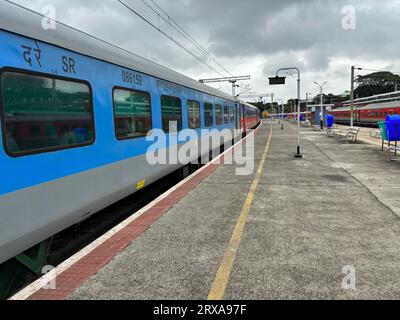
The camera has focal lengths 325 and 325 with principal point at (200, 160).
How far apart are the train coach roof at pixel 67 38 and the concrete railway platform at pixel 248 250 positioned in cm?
268

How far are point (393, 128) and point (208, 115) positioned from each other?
285 inches

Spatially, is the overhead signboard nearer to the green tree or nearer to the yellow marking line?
the yellow marking line

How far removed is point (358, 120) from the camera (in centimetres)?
4428


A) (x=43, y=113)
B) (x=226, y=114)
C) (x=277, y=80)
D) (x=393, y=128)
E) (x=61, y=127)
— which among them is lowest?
(x=393, y=128)

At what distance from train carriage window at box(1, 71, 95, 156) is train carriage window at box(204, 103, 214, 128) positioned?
770cm

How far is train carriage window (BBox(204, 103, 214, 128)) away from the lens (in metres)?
12.2

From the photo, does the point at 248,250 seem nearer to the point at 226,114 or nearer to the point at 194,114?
the point at 194,114

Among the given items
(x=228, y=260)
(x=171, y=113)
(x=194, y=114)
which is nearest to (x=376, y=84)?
(x=194, y=114)

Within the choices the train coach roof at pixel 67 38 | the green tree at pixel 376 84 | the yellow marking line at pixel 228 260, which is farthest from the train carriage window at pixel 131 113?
the green tree at pixel 376 84

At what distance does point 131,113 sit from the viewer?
6.10 m

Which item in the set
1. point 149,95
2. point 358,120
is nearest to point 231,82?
point 358,120

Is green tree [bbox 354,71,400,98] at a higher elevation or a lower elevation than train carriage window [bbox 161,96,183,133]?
higher

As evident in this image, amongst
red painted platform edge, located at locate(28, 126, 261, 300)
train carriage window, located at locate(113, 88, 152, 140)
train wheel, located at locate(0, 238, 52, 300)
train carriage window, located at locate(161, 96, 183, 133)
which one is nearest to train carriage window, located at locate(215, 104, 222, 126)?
train carriage window, located at locate(161, 96, 183, 133)
